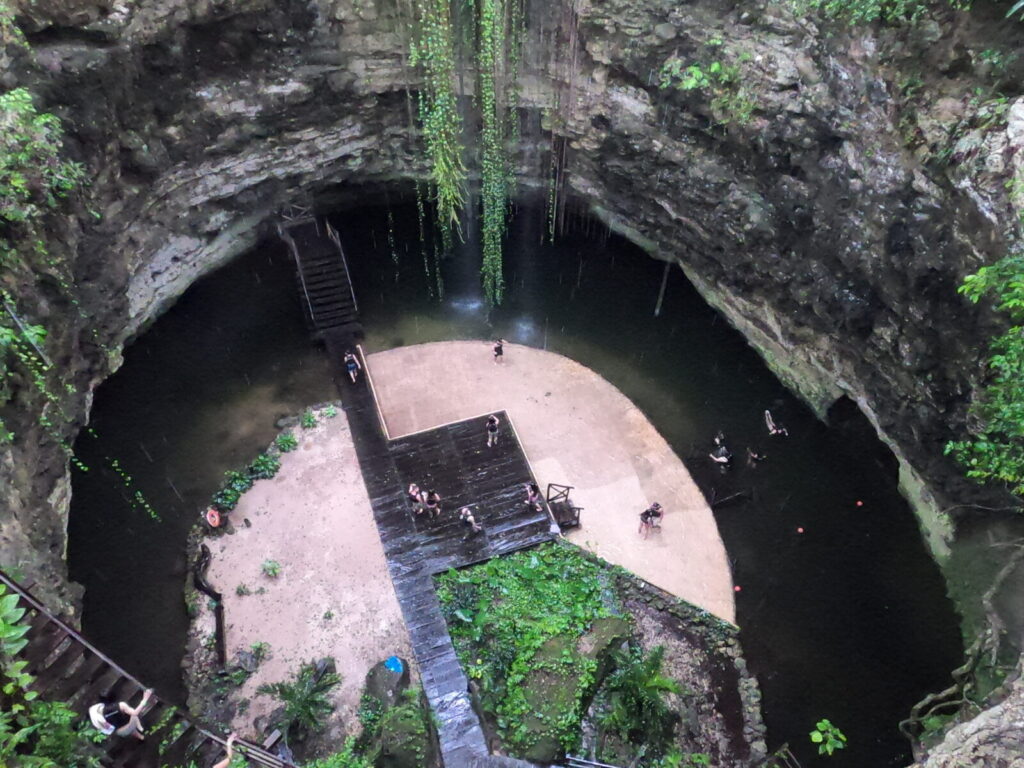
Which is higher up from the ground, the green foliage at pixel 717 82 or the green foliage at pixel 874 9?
the green foliage at pixel 717 82

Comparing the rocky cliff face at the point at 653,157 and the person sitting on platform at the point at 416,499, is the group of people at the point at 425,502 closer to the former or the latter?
the person sitting on platform at the point at 416,499

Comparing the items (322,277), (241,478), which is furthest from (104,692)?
(322,277)

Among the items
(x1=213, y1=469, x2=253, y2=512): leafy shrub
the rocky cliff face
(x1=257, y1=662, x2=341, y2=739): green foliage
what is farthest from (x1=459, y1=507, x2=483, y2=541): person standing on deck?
the rocky cliff face

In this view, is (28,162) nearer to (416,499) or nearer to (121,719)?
(121,719)

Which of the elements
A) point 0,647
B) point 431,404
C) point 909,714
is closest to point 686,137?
point 431,404

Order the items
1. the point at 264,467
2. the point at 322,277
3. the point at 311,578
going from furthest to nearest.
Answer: the point at 322,277 < the point at 264,467 < the point at 311,578

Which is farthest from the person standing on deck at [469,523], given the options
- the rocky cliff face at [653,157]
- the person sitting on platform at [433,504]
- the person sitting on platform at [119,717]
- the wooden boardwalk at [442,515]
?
the rocky cliff face at [653,157]
